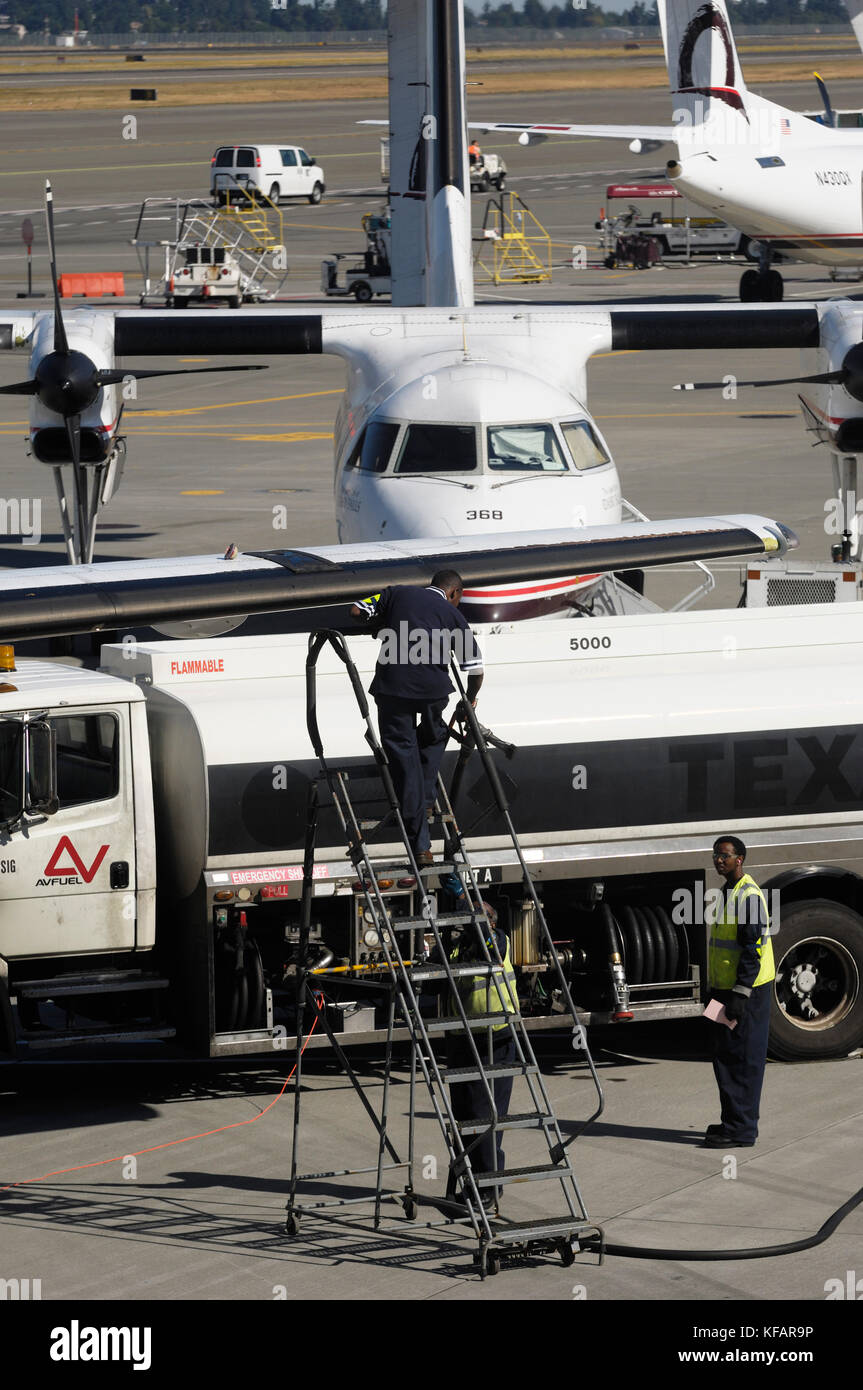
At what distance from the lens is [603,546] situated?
1664 centimetres

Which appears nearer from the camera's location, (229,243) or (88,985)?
(88,985)

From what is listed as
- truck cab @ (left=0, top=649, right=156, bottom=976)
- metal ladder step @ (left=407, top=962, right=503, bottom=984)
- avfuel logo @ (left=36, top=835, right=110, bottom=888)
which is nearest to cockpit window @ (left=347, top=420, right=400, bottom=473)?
truck cab @ (left=0, top=649, right=156, bottom=976)

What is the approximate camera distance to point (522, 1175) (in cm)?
1018

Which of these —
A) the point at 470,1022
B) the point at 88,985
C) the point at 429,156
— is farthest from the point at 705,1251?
the point at 429,156

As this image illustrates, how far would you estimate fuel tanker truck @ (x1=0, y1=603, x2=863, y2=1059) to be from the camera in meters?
12.3

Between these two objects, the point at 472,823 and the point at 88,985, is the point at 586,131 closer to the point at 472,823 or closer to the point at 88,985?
the point at 472,823

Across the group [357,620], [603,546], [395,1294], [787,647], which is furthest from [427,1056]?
[603,546]

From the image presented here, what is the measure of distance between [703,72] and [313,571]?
39.6 meters

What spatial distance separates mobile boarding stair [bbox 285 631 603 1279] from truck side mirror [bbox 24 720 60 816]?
178 cm

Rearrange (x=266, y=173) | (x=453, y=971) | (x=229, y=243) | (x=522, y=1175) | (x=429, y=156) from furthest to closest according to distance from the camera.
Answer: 1. (x=266, y=173)
2. (x=229, y=243)
3. (x=429, y=156)
4. (x=453, y=971)
5. (x=522, y=1175)

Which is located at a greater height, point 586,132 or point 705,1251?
point 586,132

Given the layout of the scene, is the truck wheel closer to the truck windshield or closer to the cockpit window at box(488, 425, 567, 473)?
the truck windshield

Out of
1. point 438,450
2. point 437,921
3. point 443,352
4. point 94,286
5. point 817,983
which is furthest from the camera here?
point 94,286

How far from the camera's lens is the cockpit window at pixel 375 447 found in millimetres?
19766
